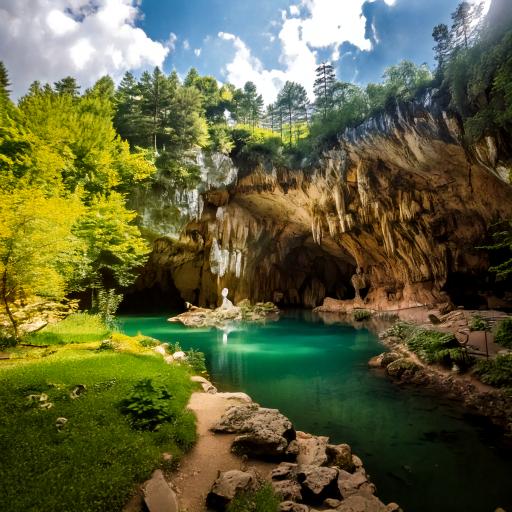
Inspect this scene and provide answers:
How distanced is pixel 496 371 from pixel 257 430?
779cm

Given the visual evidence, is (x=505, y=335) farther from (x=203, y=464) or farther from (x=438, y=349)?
(x=203, y=464)

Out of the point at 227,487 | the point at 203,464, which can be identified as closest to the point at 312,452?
the point at 203,464

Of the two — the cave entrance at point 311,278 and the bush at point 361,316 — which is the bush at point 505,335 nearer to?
the bush at point 361,316

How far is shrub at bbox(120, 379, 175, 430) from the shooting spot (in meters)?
Answer: 5.41

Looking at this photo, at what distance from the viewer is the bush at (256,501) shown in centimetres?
392

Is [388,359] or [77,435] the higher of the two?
[77,435]

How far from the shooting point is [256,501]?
13.3 ft

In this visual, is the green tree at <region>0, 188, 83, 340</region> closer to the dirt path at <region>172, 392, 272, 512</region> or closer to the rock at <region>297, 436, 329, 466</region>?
the dirt path at <region>172, 392, 272, 512</region>

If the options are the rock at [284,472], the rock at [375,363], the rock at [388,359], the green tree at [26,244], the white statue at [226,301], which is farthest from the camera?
the white statue at [226,301]

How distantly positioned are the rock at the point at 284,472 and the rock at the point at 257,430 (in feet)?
1.36

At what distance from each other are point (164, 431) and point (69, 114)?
18649 millimetres

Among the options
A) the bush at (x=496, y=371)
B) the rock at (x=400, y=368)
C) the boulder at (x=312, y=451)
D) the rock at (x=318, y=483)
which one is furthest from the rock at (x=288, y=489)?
the rock at (x=400, y=368)

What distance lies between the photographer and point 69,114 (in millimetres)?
18266

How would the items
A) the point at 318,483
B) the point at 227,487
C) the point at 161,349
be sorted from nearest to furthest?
the point at 227,487 → the point at 318,483 → the point at 161,349
